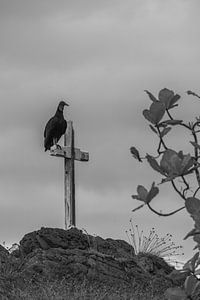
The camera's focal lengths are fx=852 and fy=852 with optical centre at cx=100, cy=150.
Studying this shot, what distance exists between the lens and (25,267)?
10.9m

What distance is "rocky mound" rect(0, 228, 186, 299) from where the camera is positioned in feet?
35.1

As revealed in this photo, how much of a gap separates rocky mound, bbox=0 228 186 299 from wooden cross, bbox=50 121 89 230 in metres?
1.08

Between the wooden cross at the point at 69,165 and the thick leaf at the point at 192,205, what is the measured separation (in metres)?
11.0

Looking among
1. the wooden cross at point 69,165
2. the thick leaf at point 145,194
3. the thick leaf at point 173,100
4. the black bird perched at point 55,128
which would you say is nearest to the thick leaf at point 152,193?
the thick leaf at point 145,194

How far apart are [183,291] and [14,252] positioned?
9560mm

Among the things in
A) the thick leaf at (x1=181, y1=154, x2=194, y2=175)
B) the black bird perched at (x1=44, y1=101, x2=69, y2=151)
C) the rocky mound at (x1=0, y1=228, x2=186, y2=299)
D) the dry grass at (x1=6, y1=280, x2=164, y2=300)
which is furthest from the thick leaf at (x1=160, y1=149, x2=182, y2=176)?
the black bird perched at (x1=44, y1=101, x2=69, y2=151)

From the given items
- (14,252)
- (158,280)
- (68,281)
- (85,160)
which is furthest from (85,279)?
(85,160)

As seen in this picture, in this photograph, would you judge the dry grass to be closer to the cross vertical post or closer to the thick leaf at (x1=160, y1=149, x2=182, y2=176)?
the cross vertical post

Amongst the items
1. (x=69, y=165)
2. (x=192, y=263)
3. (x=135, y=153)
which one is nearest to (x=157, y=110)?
(x=135, y=153)

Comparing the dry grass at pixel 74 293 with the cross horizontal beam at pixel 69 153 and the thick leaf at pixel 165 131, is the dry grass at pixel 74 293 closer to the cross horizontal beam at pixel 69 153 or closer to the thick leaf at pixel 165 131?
the cross horizontal beam at pixel 69 153

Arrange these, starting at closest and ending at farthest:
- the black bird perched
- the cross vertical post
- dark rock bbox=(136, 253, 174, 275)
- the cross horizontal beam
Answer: dark rock bbox=(136, 253, 174, 275) → the cross vertical post → the cross horizontal beam → the black bird perched

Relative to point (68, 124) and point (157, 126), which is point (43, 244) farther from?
point (157, 126)

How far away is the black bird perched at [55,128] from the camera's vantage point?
14.9 metres

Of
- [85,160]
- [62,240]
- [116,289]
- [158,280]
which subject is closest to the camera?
[116,289]
